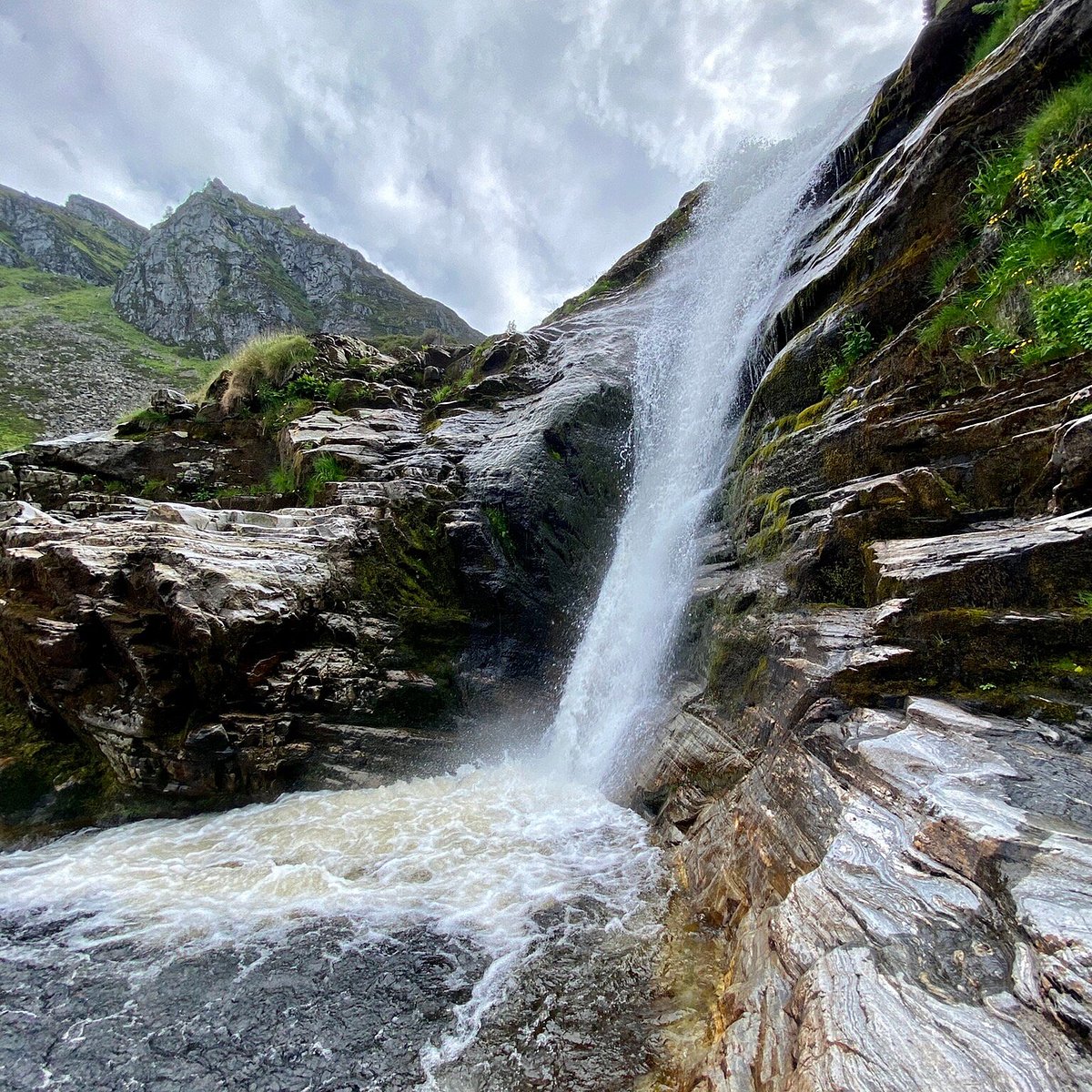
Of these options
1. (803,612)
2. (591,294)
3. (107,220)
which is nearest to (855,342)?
(803,612)

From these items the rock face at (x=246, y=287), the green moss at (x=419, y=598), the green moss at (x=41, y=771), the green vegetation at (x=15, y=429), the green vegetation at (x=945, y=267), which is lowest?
the green moss at (x=41, y=771)

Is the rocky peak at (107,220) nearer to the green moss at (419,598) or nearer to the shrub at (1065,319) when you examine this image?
the green moss at (419,598)

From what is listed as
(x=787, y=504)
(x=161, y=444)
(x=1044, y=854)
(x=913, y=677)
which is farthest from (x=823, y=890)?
(x=161, y=444)

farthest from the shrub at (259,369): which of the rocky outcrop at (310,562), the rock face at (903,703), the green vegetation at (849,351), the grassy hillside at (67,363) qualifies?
the green vegetation at (849,351)

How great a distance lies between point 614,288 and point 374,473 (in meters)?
14.3

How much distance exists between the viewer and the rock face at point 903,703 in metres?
2.36

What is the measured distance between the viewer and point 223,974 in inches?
187

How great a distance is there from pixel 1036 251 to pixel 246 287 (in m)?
61.3

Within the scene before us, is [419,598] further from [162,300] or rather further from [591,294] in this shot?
[162,300]

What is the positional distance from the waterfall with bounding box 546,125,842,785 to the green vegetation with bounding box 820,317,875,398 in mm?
3174

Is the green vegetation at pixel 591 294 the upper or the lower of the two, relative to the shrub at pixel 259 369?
upper

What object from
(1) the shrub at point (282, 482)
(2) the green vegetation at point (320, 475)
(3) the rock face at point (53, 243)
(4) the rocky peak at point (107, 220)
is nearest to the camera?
(2) the green vegetation at point (320, 475)

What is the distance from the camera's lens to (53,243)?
200 feet

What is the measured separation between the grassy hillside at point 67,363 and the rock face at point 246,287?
3224mm
